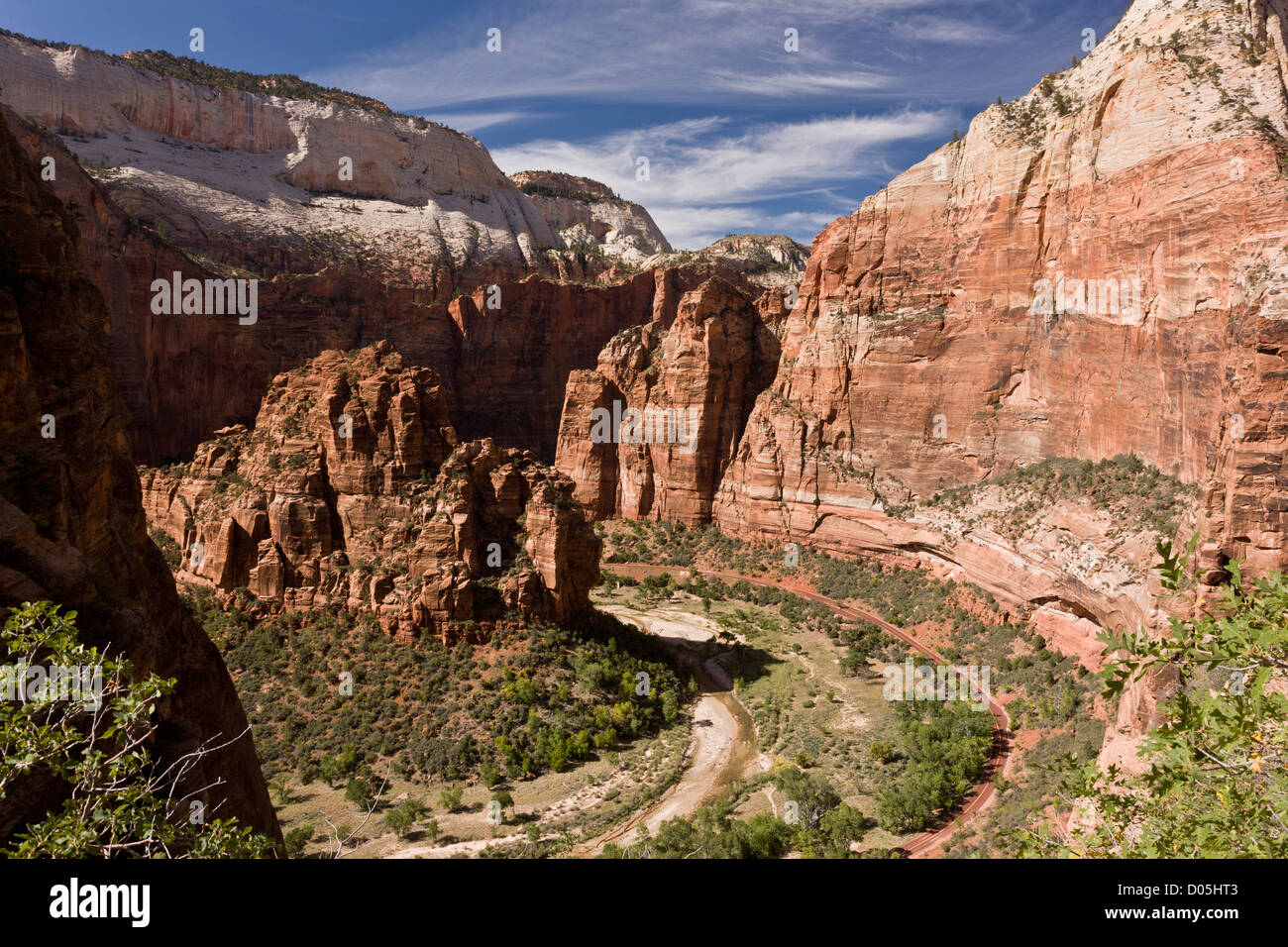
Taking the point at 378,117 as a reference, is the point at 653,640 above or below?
below

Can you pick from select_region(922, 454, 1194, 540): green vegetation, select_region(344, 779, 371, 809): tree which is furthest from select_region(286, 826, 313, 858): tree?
select_region(922, 454, 1194, 540): green vegetation

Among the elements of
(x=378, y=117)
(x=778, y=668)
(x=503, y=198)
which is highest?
(x=378, y=117)

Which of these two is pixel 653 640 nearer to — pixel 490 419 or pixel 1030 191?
pixel 1030 191

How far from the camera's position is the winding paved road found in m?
26.2

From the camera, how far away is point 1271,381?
25766mm

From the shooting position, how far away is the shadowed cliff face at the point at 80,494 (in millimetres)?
12141

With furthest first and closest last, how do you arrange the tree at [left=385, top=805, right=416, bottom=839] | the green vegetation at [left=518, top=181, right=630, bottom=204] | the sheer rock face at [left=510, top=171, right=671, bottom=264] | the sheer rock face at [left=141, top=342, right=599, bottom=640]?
the green vegetation at [left=518, top=181, right=630, bottom=204], the sheer rock face at [left=510, top=171, right=671, bottom=264], the sheer rock face at [left=141, top=342, right=599, bottom=640], the tree at [left=385, top=805, right=416, bottom=839]

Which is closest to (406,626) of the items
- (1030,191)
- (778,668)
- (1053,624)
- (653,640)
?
(653,640)

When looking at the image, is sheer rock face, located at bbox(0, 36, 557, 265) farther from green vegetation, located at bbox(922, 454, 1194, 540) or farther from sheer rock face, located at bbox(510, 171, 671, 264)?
green vegetation, located at bbox(922, 454, 1194, 540)

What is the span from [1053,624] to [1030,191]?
2619 cm

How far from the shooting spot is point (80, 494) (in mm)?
14547

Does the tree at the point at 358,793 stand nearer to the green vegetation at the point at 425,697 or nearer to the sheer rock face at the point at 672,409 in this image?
the green vegetation at the point at 425,697

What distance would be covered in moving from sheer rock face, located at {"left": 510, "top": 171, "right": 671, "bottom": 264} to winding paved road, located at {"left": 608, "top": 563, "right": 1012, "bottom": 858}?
9053 cm

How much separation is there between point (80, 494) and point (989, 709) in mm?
35481
